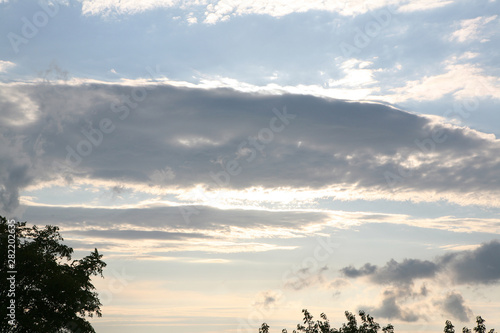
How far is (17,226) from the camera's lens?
1827 inches

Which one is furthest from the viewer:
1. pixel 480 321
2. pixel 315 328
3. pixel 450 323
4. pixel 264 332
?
pixel 264 332

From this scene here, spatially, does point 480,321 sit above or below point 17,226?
below

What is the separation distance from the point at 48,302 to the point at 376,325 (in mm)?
38988

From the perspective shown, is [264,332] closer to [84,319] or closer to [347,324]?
[347,324]

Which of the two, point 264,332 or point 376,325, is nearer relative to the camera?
point 376,325

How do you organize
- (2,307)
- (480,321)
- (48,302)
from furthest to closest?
(480,321) → (48,302) → (2,307)

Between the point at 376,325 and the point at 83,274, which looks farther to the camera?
the point at 376,325

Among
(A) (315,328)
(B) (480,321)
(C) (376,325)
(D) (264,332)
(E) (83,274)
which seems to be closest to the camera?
(E) (83,274)

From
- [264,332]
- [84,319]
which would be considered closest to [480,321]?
[264,332]

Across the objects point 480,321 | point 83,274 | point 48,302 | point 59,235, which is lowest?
point 480,321

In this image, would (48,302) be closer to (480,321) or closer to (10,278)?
(10,278)

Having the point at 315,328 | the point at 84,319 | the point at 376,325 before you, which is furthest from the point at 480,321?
the point at 84,319

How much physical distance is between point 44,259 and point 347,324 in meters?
36.4

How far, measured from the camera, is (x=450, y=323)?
5856cm
